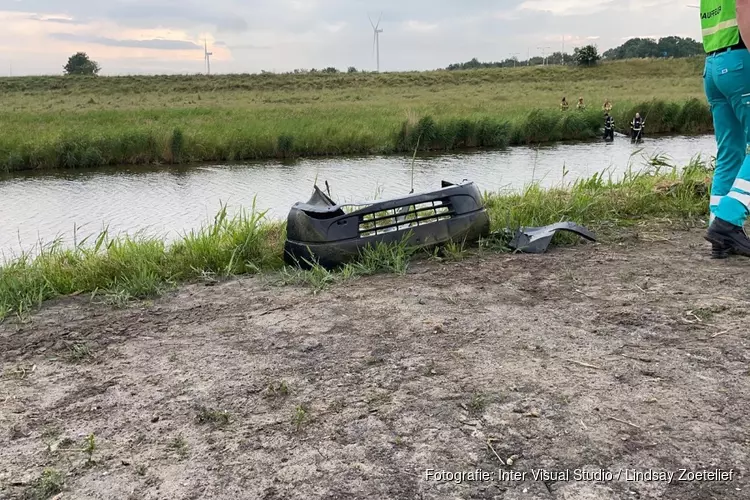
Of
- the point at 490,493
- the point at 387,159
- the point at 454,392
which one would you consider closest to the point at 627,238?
the point at 454,392

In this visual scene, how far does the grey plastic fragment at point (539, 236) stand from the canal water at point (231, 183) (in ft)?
11.3

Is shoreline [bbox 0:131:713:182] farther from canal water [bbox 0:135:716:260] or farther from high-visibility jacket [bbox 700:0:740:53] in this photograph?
high-visibility jacket [bbox 700:0:740:53]

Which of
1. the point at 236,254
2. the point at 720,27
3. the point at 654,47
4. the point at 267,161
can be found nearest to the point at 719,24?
the point at 720,27

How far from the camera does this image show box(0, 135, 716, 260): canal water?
938 centimetres

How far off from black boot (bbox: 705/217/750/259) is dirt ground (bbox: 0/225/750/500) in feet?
0.74

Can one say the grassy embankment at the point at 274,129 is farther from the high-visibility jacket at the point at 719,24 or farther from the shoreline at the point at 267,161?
the high-visibility jacket at the point at 719,24

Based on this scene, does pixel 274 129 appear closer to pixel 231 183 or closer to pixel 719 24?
pixel 231 183

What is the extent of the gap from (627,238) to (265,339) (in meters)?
2.60

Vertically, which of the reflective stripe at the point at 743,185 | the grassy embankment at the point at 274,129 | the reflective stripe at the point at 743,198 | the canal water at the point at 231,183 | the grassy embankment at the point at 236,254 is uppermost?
the grassy embankment at the point at 274,129

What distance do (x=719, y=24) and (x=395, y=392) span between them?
9.09ft

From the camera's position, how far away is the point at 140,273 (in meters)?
3.45

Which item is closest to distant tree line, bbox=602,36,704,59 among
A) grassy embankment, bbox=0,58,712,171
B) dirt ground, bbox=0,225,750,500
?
grassy embankment, bbox=0,58,712,171

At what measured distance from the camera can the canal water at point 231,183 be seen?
30.8 ft

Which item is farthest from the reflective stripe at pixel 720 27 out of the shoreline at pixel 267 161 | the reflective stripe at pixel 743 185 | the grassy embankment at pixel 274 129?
the grassy embankment at pixel 274 129
